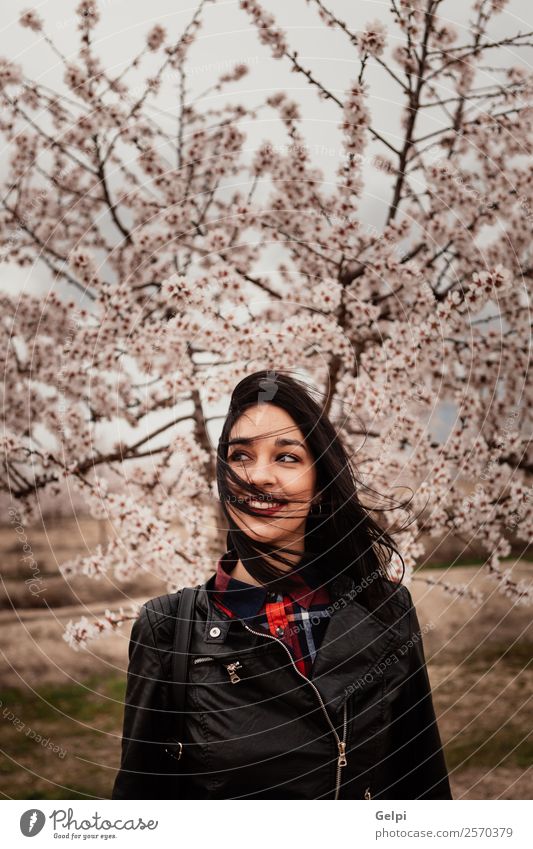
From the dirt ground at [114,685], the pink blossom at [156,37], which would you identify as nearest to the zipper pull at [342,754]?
the dirt ground at [114,685]

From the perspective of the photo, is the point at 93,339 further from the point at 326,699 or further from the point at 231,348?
the point at 326,699

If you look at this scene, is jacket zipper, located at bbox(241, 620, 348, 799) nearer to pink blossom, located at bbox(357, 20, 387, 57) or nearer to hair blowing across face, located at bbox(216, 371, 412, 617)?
hair blowing across face, located at bbox(216, 371, 412, 617)

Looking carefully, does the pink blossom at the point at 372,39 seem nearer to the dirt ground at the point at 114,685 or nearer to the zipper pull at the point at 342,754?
the dirt ground at the point at 114,685

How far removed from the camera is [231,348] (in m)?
2.12

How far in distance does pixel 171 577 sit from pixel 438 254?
124cm

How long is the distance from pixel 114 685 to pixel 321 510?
5.51 ft

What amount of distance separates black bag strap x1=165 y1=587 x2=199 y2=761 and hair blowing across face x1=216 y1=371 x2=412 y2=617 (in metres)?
0.14

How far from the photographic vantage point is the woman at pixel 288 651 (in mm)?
1116

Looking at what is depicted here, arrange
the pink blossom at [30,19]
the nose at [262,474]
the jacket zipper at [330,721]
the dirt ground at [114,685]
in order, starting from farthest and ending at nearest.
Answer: the dirt ground at [114,685], the pink blossom at [30,19], the nose at [262,474], the jacket zipper at [330,721]

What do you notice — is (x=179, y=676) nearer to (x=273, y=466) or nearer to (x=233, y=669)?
(x=233, y=669)

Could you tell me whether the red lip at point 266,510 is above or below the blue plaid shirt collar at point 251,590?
above

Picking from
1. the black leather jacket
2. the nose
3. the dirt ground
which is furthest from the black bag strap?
the dirt ground
